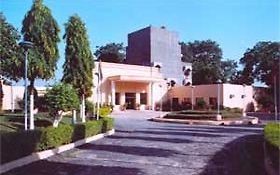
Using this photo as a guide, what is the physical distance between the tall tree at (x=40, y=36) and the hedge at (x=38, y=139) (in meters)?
4.33

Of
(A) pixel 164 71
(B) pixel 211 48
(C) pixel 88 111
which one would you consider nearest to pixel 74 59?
(C) pixel 88 111

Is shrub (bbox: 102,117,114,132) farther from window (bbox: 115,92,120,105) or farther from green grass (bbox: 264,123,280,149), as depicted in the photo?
window (bbox: 115,92,120,105)

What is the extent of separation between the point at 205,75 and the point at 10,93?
34307 mm

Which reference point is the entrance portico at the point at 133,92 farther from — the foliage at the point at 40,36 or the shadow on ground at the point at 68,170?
the shadow on ground at the point at 68,170

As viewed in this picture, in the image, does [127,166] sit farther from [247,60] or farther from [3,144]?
[247,60]

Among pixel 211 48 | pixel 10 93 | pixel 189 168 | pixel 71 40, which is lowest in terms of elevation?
pixel 189 168

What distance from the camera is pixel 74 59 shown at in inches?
944

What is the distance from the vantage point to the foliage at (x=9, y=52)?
17.1 metres

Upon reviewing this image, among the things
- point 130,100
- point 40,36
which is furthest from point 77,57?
point 130,100

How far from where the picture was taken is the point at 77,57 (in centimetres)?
2388

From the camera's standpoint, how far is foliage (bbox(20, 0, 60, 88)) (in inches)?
781

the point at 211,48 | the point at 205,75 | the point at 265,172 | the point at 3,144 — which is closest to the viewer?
the point at 265,172

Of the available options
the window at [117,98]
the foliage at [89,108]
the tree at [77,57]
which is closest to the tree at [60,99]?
the tree at [77,57]

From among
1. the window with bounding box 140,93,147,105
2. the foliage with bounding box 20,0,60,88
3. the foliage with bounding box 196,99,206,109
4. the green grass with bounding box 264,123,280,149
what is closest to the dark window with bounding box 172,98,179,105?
the window with bounding box 140,93,147,105
